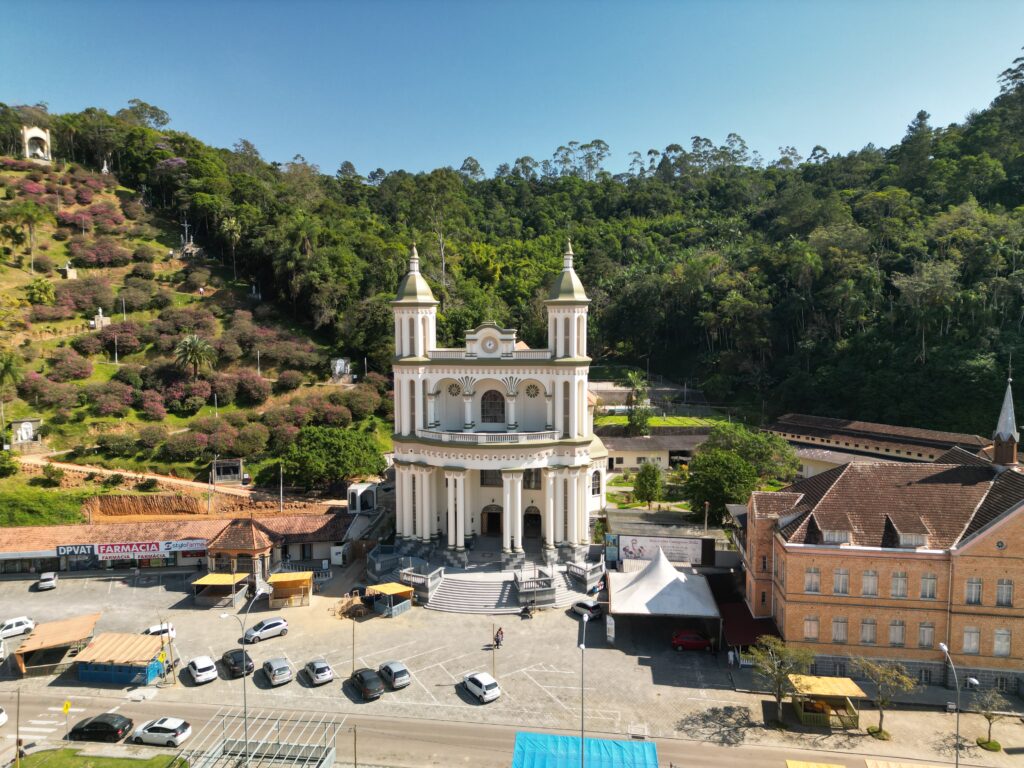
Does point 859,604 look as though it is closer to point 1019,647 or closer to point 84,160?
point 1019,647

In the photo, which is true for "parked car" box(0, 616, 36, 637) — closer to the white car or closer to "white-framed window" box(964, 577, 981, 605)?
the white car

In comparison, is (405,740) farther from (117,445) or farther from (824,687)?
(117,445)

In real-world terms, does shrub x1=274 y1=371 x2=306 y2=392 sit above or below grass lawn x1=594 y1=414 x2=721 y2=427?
above

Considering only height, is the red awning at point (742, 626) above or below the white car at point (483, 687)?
above

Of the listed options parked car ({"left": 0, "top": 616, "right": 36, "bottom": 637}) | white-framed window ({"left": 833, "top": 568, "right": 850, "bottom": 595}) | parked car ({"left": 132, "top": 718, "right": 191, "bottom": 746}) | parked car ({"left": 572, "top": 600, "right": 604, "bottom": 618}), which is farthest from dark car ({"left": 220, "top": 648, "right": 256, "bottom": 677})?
white-framed window ({"left": 833, "top": 568, "right": 850, "bottom": 595})

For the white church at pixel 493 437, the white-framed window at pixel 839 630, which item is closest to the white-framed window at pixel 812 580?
the white-framed window at pixel 839 630

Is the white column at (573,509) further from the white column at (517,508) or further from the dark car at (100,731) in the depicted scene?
the dark car at (100,731)
